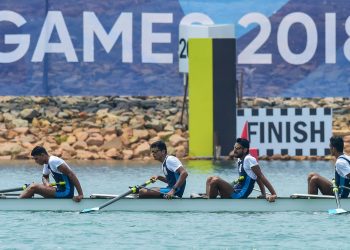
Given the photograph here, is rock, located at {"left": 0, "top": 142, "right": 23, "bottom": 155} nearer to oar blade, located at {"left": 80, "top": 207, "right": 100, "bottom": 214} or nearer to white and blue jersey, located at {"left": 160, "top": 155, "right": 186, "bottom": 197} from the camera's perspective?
oar blade, located at {"left": 80, "top": 207, "right": 100, "bottom": 214}

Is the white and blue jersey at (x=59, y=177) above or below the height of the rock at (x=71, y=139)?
below

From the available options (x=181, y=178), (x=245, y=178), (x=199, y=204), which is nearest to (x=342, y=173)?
(x=245, y=178)

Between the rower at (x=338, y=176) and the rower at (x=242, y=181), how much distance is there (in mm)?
1010

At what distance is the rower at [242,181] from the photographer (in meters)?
32.2

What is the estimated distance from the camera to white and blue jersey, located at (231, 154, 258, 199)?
1273 inches

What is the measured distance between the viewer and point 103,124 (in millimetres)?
49562

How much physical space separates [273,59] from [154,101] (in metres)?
4.83

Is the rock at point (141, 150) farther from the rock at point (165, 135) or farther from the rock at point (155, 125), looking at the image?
the rock at point (155, 125)

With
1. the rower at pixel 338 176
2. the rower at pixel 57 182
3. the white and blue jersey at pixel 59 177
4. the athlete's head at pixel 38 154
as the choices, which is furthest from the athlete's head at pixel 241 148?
the athlete's head at pixel 38 154

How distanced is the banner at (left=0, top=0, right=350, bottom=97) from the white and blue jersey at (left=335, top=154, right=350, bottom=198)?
576 inches

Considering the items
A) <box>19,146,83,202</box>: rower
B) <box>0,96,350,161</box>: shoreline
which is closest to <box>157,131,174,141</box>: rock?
<box>0,96,350,161</box>: shoreline

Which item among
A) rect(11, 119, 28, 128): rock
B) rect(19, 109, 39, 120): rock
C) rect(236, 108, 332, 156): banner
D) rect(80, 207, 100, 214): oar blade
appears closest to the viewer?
rect(80, 207, 100, 214): oar blade

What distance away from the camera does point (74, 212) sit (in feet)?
108

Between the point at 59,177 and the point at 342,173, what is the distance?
537cm
